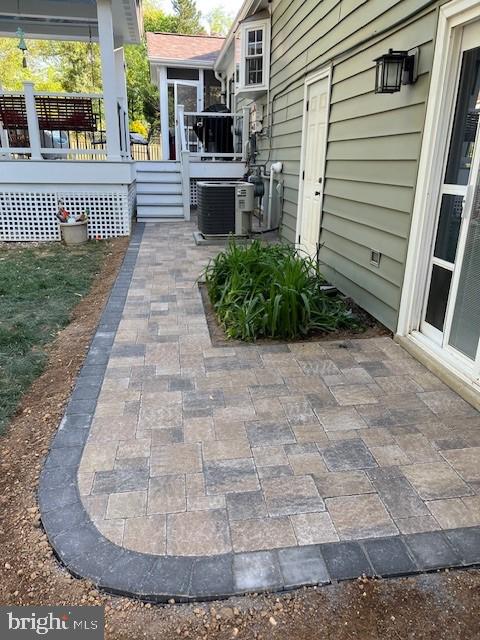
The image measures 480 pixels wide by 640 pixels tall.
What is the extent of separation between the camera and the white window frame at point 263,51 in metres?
7.59

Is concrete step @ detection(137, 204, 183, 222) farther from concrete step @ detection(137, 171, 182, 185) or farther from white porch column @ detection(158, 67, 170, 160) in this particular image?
white porch column @ detection(158, 67, 170, 160)

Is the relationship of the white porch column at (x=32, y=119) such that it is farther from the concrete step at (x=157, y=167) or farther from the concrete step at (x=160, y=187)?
the concrete step at (x=157, y=167)

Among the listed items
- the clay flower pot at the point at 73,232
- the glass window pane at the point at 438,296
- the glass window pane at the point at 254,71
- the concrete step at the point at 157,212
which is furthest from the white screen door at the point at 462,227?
the concrete step at the point at 157,212

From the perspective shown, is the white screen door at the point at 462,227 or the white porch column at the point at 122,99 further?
the white porch column at the point at 122,99

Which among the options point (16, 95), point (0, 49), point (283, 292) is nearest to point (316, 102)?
point (283, 292)

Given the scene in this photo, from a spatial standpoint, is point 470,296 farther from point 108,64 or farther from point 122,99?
point 122,99

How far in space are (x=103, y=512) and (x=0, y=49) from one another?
77.0 feet

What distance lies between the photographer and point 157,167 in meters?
9.62

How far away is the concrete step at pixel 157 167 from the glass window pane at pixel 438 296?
7.43 meters

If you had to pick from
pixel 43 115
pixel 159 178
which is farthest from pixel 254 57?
pixel 43 115

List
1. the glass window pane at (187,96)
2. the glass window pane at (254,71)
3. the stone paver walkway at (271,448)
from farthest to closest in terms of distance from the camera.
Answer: the glass window pane at (187,96), the glass window pane at (254,71), the stone paver walkway at (271,448)

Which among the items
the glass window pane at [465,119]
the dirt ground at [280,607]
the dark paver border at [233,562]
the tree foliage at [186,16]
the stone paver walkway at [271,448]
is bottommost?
the dirt ground at [280,607]

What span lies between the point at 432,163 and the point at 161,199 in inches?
269

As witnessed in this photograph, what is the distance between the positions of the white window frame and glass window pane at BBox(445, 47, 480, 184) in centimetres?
571
